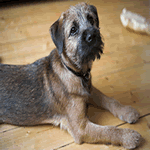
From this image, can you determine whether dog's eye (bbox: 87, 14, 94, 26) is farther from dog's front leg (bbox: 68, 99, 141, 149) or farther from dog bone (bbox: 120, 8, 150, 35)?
dog bone (bbox: 120, 8, 150, 35)

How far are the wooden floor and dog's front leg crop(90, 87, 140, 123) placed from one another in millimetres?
62

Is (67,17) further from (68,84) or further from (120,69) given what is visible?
(120,69)

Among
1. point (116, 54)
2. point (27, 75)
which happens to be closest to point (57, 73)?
point (27, 75)

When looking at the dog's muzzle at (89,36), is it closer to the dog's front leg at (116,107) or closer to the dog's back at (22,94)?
the dog's back at (22,94)

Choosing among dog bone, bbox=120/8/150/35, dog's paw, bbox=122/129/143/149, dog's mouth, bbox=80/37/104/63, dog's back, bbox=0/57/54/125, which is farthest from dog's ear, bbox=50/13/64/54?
dog bone, bbox=120/8/150/35

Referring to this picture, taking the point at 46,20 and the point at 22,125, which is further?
the point at 46,20

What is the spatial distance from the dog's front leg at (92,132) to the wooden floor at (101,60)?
0.29 feet

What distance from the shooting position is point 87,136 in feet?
5.00

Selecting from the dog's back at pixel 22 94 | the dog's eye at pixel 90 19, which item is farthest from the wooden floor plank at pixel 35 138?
the dog's eye at pixel 90 19

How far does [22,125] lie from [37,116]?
0.28 m

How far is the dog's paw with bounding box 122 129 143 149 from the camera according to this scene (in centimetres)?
147

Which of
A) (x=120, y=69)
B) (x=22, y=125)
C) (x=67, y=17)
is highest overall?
(x=67, y=17)

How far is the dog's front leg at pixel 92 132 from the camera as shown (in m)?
1.49

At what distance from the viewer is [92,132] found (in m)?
1.52
